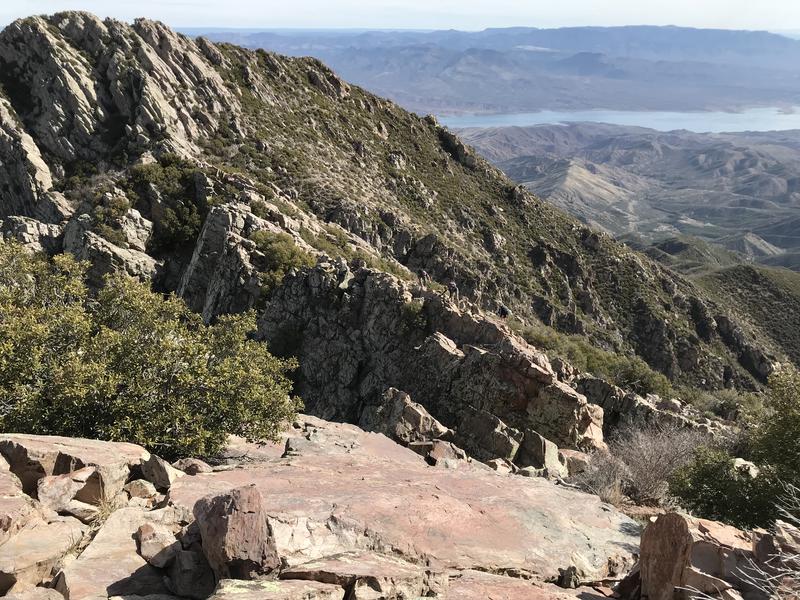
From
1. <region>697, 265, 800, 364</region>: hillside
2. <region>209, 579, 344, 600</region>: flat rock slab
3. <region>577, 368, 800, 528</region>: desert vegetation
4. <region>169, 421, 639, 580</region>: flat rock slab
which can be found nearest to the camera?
<region>209, 579, 344, 600</region>: flat rock slab

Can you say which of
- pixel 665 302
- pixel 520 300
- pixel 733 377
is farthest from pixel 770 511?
pixel 665 302

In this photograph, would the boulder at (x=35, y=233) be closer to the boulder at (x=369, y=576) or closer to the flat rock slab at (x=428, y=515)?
the flat rock slab at (x=428, y=515)

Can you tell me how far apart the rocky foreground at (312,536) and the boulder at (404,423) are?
8028 mm

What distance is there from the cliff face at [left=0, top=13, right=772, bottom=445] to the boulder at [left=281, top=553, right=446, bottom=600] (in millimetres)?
18271

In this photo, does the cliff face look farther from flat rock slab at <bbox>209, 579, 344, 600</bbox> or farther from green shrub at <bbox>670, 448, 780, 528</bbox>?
flat rock slab at <bbox>209, 579, 344, 600</bbox>

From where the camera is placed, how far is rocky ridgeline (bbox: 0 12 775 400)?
46.3m

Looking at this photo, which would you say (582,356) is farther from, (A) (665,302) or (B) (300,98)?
(B) (300,98)

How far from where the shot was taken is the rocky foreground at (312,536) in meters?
8.54

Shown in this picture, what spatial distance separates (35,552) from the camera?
8938mm

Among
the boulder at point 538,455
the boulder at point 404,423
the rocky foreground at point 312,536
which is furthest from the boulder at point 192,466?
the boulder at point 538,455

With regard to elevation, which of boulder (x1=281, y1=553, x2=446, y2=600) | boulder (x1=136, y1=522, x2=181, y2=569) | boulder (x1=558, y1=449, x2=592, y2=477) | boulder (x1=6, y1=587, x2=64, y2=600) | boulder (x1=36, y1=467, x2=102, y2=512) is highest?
boulder (x1=281, y1=553, x2=446, y2=600)

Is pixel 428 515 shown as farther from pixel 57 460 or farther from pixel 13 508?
pixel 57 460

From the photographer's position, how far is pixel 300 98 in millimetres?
85938

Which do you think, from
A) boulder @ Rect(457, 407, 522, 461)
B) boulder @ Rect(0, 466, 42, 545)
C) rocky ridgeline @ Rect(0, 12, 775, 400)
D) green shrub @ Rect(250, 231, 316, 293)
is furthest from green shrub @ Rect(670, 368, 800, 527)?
green shrub @ Rect(250, 231, 316, 293)
